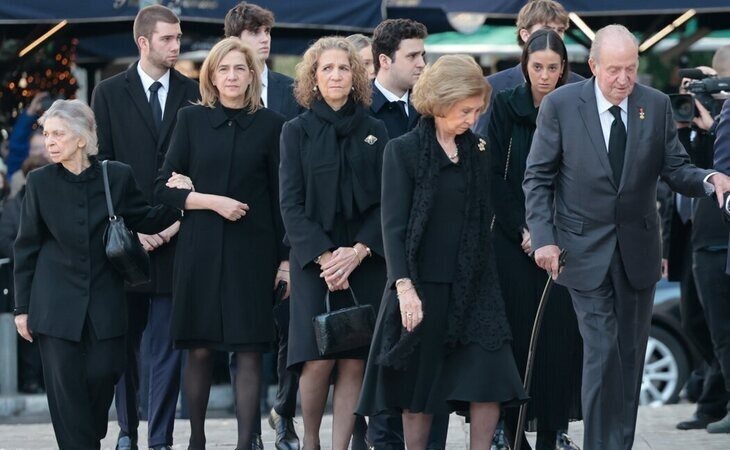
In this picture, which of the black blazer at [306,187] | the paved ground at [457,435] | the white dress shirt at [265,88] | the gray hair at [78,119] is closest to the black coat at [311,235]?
the black blazer at [306,187]

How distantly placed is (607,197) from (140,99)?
108 inches

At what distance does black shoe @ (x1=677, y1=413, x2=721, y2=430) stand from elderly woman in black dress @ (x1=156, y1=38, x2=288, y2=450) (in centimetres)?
283


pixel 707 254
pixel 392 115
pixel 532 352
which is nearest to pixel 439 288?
pixel 532 352

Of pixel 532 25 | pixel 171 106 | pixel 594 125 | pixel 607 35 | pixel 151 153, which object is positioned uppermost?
pixel 532 25

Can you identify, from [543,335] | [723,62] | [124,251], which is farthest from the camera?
[723,62]

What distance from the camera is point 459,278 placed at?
24.3 feet

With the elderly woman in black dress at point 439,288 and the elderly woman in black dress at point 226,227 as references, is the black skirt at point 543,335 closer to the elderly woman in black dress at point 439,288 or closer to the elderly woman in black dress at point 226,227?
the elderly woman in black dress at point 439,288

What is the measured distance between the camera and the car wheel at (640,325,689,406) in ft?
40.6

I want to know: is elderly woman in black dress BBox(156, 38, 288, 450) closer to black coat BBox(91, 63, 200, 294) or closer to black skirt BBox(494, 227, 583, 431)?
black coat BBox(91, 63, 200, 294)

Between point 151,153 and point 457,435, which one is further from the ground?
point 151,153

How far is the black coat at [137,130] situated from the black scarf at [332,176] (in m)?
1.16

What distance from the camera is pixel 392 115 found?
8.85 m

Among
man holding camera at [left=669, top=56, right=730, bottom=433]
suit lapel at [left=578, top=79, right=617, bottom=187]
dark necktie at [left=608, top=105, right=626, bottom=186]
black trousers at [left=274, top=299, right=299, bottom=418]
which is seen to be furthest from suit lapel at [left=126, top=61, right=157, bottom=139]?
man holding camera at [left=669, top=56, right=730, bottom=433]

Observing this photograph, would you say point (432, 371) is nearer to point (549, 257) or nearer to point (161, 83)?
point (549, 257)
